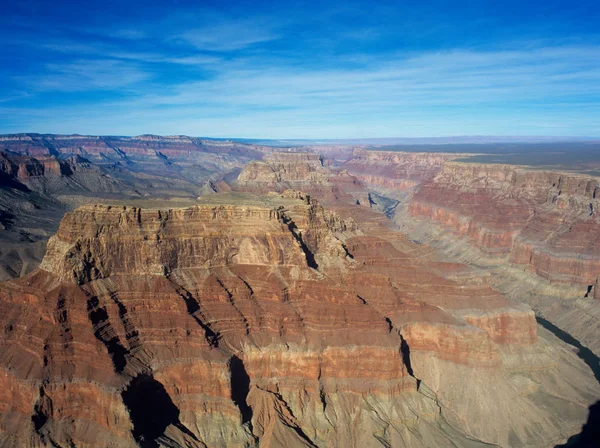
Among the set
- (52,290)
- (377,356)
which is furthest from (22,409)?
(377,356)

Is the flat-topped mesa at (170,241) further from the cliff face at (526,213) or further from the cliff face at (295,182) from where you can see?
the cliff face at (295,182)

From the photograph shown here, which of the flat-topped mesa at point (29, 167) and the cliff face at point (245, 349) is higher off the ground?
the flat-topped mesa at point (29, 167)

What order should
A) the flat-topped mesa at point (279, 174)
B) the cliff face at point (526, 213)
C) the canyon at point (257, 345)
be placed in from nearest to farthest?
1. the canyon at point (257, 345)
2. the cliff face at point (526, 213)
3. the flat-topped mesa at point (279, 174)

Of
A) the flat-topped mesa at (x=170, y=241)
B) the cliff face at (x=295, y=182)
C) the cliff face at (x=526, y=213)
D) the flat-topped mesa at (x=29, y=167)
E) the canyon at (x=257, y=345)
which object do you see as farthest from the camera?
the flat-topped mesa at (x=29, y=167)

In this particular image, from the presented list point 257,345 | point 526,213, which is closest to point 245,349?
point 257,345

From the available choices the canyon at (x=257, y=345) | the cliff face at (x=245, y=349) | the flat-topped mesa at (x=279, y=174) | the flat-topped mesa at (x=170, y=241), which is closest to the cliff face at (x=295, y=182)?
the flat-topped mesa at (x=279, y=174)

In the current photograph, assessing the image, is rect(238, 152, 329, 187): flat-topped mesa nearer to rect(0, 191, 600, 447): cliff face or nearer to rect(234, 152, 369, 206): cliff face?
rect(234, 152, 369, 206): cliff face
